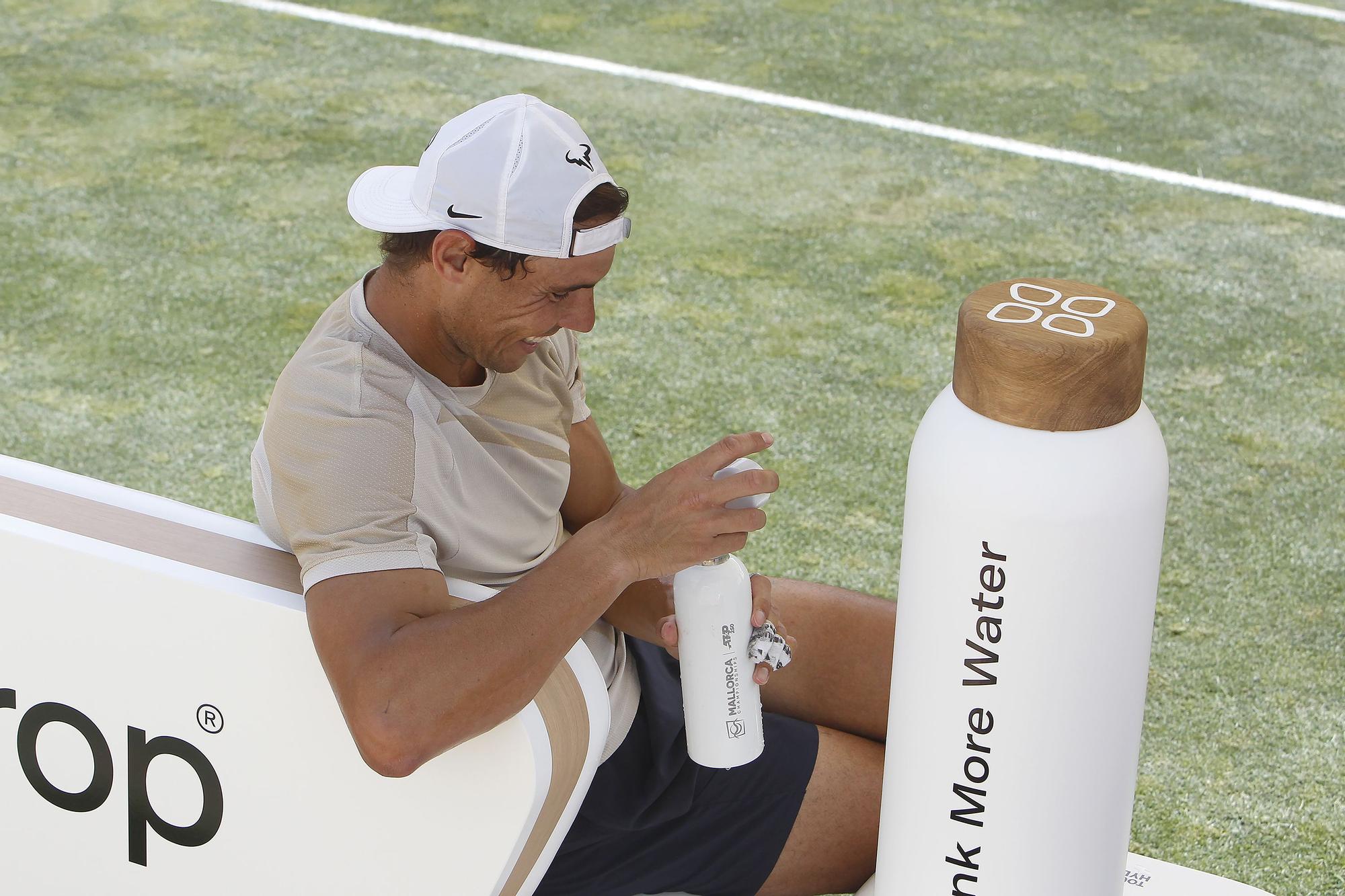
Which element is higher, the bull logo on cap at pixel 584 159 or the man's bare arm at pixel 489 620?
the bull logo on cap at pixel 584 159

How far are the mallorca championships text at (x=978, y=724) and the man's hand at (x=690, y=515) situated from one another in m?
0.34

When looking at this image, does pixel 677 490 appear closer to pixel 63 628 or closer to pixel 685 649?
pixel 685 649

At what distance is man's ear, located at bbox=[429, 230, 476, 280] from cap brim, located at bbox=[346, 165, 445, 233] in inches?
0.7

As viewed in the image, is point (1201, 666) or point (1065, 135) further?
point (1065, 135)

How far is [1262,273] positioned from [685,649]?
Answer: 3393 millimetres

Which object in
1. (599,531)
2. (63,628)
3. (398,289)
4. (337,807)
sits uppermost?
(398,289)

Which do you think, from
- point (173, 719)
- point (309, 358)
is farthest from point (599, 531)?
point (173, 719)

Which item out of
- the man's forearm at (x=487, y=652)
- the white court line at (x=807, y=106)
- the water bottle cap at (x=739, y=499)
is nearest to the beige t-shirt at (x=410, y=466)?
the man's forearm at (x=487, y=652)

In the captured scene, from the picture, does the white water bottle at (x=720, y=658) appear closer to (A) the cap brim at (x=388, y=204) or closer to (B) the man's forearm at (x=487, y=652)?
(B) the man's forearm at (x=487, y=652)

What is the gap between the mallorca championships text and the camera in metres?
1.26

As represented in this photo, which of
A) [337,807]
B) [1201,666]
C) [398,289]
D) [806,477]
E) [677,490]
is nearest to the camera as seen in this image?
[677,490]

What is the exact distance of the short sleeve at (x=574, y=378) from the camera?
2.14m

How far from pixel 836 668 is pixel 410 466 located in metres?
0.78

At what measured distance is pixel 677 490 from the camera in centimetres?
160
